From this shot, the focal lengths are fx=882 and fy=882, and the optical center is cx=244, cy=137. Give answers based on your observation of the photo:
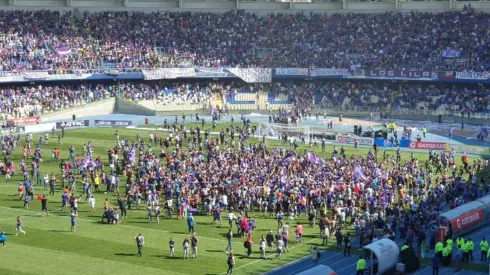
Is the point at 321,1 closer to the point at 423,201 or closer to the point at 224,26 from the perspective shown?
the point at 224,26

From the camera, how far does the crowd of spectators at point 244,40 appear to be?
8075cm

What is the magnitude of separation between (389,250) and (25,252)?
47.2 ft

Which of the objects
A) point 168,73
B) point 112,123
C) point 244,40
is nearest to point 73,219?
point 112,123

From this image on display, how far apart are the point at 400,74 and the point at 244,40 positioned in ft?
57.2

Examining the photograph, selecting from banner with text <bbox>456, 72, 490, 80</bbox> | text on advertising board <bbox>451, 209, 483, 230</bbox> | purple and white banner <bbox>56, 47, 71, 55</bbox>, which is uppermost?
purple and white banner <bbox>56, 47, 71, 55</bbox>

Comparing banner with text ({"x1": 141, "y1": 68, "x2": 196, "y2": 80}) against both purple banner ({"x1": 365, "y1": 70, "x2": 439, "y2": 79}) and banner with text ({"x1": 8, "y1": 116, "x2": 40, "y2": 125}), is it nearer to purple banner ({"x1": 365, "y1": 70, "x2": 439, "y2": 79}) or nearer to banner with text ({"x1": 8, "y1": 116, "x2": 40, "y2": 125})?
banner with text ({"x1": 8, "y1": 116, "x2": 40, "y2": 125})

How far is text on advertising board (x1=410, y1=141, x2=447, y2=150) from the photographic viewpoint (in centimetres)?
5920

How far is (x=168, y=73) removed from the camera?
8269 centimetres

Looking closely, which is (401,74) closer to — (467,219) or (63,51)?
(63,51)

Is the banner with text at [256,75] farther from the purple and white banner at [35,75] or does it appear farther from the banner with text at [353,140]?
the banner with text at [353,140]

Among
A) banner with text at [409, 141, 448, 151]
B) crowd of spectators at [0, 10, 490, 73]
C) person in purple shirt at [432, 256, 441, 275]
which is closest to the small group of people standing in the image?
person in purple shirt at [432, 256, 441, 275]

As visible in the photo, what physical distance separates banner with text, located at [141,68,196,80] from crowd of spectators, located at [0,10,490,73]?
4.97 ft

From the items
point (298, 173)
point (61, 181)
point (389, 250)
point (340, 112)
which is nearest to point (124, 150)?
point (61, 181)

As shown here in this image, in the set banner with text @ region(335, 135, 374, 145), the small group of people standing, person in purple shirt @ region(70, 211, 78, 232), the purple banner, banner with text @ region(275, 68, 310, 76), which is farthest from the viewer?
banner with text @ region(275, 68, 310, 76)
